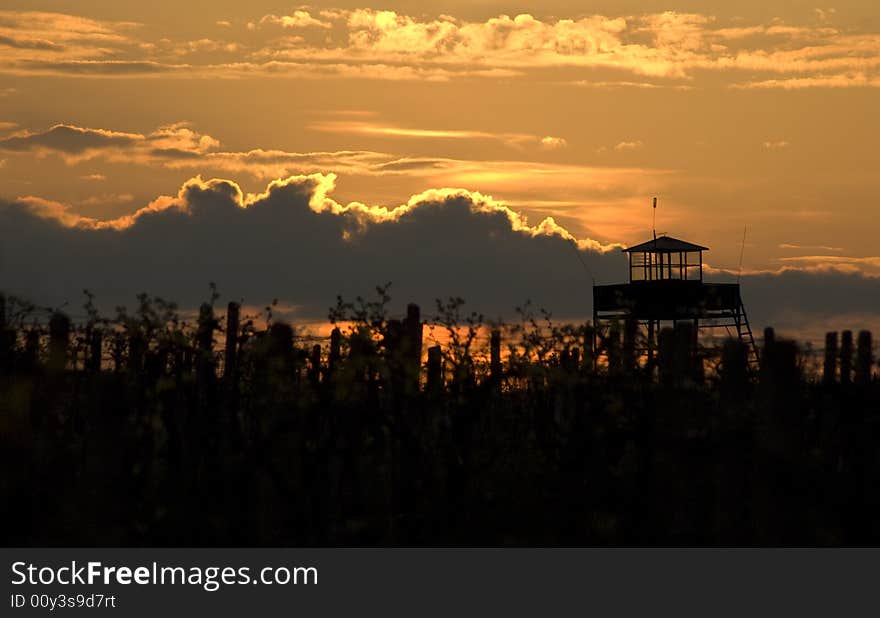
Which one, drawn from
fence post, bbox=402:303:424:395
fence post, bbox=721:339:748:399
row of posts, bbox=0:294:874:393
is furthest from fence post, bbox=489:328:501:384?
fence post, bbox=721:339:748:399

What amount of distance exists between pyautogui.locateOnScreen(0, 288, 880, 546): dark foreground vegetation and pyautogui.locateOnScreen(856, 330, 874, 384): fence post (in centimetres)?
441

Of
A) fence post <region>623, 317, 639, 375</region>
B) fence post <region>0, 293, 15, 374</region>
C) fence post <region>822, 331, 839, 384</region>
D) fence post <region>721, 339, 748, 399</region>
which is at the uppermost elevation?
fence post <region>721, 339, 748, 399</region>

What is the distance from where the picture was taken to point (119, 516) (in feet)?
39.5

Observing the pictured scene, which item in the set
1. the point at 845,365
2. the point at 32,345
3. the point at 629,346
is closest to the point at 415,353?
the point at 629,346

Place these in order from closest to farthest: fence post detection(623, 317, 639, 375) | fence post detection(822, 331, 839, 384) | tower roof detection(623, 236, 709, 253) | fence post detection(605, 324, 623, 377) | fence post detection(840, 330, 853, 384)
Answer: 1. fence post detection(623, 317, 639, 375)
2. fence post detection(605, 324, 623, 377)
3. fence post detection(840, 330, 853, 384)
4. fence post detection(822, 331, 839, 384)
5. tower roof detection(623, 236, 709, 253)

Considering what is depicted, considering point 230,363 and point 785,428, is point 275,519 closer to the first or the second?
point 230,363

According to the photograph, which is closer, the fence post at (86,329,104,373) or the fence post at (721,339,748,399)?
the fence post at (721,339,748,399)

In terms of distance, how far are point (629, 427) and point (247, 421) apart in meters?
3.95

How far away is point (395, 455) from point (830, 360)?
46.3ft

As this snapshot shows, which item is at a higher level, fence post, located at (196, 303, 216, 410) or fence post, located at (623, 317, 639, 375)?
fence post, located at (196, 303, 216, 410)

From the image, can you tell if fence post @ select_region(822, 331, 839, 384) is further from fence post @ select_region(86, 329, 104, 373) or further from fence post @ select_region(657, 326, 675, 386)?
fence post @ select_region(86, 329, 104, 373)

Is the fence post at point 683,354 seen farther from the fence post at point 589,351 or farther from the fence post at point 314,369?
the fence post at point 314,369

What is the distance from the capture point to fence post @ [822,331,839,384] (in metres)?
19.5

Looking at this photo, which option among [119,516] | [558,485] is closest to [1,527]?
[119,516]
